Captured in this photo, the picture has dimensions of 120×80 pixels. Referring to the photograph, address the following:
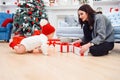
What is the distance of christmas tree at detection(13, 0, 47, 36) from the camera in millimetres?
5055

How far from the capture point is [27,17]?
16.6 feet

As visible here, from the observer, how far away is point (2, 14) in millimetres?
5262

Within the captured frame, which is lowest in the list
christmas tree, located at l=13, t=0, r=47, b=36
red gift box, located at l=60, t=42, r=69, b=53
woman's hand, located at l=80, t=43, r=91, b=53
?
red gift box, located at l=60, t=42, r=69, b=53

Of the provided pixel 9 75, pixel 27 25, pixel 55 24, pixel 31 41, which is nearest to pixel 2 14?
pixel 27 25

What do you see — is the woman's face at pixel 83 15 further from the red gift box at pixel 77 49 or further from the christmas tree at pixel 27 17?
the christmas tree at pixel 27 17

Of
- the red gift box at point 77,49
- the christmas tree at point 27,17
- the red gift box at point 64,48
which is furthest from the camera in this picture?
the christmas tree at point 27,17

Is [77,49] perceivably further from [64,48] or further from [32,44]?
[32,44]

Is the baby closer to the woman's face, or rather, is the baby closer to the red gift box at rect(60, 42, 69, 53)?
the red gift box at rect(60, 42, 69, 53)

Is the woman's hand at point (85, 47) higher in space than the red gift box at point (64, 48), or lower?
higher

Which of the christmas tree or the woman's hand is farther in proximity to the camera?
the christmas tree

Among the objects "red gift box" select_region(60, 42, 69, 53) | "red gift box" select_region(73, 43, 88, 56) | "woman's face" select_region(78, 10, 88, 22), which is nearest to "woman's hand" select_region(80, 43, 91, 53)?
"red gift box" select_region(73, 43, 88, 56)

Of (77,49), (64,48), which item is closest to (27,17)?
(64,48)

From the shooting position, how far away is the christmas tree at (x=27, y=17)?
Result: 505cm

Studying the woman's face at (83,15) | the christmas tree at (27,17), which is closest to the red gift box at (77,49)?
the woman's face at (83,15)
